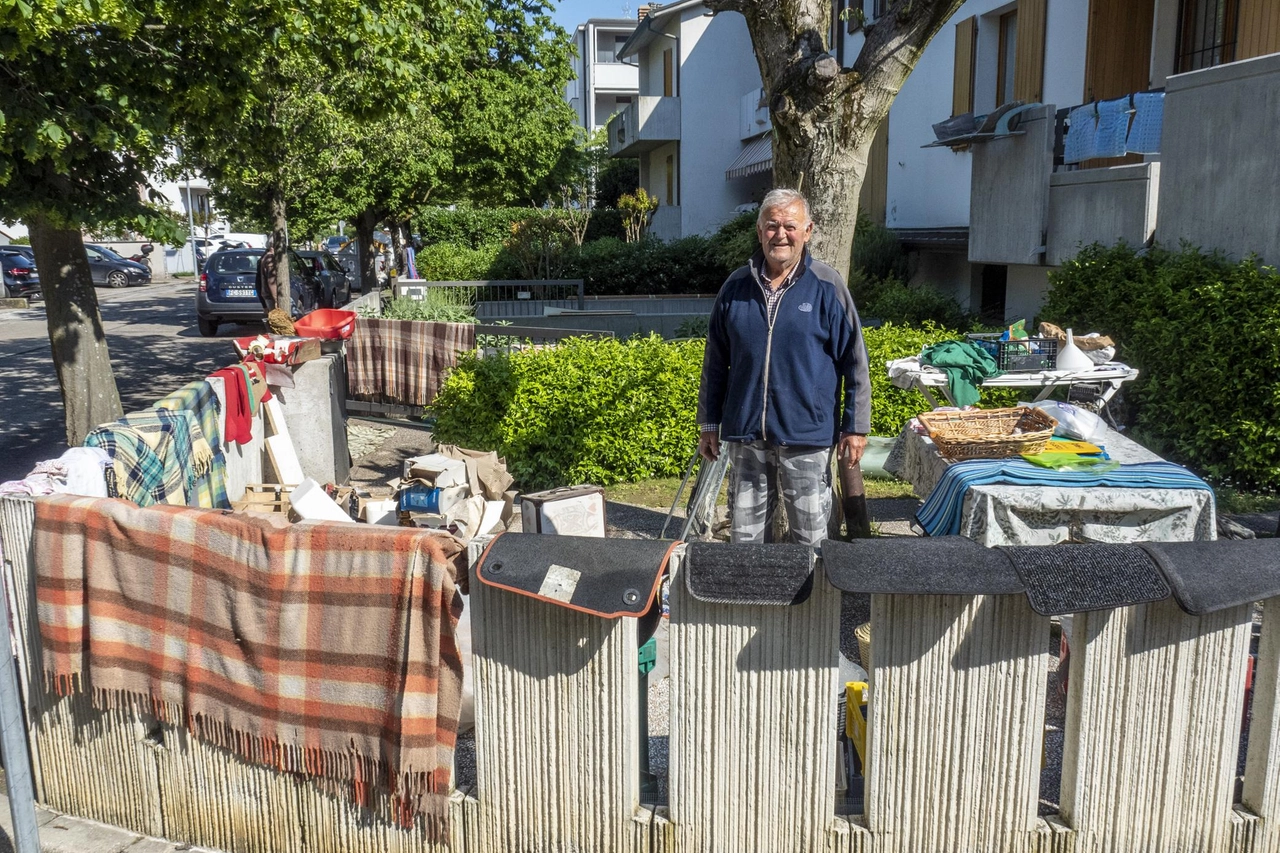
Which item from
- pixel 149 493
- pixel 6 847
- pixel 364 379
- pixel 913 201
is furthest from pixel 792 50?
pixel 913 201

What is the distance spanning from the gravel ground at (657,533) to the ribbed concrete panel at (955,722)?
1.04 ft

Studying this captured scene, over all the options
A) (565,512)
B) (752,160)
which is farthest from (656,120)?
(565,512)

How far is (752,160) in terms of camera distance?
2583 centimetres

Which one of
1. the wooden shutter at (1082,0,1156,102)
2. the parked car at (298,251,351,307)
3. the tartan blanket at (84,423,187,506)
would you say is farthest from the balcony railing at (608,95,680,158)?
the tartan blanket at (84,423,187,506)

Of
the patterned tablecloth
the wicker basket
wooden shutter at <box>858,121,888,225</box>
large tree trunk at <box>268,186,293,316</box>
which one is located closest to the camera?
the patterned tablecloth

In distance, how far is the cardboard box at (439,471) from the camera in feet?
23.7

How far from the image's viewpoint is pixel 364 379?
12742 mm

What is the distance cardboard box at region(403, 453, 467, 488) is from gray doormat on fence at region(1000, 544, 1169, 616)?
4.80m

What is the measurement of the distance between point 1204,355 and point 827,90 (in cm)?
391

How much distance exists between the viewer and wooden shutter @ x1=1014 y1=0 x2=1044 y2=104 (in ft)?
45.7

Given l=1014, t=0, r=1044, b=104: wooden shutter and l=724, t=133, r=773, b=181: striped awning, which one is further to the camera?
l=724, t=133, r=773, b=181: striped awning

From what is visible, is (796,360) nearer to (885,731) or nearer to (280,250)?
(885,731)

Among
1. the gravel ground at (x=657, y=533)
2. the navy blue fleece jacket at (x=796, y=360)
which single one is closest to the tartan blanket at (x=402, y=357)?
the gravel ground at (x=657, y=533)

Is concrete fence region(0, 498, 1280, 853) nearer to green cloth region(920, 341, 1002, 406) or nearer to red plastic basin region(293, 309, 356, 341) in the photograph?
green cloth region(920, 341, 1002, 406)
